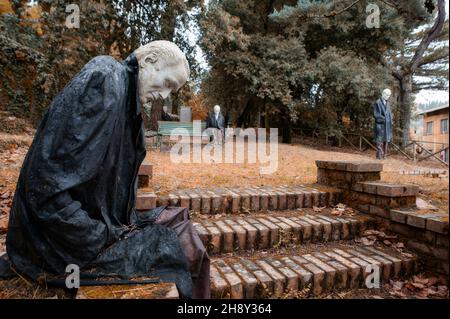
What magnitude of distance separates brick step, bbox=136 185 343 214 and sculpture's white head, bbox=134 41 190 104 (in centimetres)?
147

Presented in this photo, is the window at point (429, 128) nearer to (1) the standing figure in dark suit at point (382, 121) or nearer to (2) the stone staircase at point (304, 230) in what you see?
(1) the standing figure in dark suit at point (382, 121)

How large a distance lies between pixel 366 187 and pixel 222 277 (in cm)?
200

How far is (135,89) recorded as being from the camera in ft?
5.71

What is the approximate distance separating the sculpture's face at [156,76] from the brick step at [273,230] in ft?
4.40

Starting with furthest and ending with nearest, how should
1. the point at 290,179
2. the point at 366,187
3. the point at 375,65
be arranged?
the point at 375,65
the point at 290,179
the point at 366,187

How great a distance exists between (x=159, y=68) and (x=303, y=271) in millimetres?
1816

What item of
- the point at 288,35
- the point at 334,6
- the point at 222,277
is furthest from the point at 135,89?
the point at 288,35

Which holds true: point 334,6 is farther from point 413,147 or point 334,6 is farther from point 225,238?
point 225,238

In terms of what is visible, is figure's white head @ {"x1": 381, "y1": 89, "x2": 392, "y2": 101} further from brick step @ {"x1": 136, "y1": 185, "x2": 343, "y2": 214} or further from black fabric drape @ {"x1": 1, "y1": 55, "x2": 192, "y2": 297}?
black fabric drape @ {"x1": 1, "y1": 55, "x2": 192, "y2": 297}

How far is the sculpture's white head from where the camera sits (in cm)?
171

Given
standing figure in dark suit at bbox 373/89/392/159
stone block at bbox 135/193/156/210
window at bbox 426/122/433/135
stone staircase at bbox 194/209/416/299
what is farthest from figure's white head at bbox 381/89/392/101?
window at bbox 426/122/433/135

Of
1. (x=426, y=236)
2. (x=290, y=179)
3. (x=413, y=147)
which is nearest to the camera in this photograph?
(x=426, y=236)

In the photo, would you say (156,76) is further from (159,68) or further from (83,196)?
(83,196)

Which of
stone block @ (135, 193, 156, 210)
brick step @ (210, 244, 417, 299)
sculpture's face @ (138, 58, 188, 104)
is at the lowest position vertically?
brick step @ (210, 244, 417, 299)
